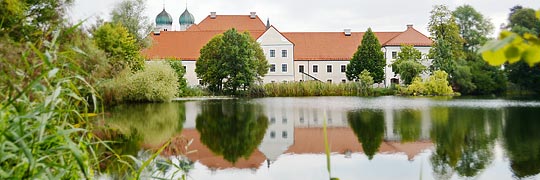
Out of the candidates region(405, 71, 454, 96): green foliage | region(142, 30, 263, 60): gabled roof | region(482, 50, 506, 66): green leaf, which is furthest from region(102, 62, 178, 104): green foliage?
region(482, 50, 506, 66): green leaf

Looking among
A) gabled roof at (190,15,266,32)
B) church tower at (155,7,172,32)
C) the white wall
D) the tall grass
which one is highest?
church tower at (155,7,172,32)

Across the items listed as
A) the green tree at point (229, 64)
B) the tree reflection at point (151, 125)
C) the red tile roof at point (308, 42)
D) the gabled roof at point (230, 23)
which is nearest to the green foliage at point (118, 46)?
the tree reflection at point (151, 125)

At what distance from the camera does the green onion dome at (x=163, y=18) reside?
182ft

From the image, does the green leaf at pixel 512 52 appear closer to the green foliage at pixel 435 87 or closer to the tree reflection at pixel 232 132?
the tree reflection at pixel 232 132

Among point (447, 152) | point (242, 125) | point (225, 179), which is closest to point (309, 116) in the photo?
point (242, 125)

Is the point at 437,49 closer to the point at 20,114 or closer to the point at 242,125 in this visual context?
the point at 242,125

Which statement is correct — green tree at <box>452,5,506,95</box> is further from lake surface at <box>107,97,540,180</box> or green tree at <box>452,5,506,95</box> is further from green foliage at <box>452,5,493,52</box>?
lake surface at <box>107,97,540,180</box>

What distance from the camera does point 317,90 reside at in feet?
110

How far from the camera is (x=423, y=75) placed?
122 feet

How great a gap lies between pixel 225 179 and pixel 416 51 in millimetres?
31533

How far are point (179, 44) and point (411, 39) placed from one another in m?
16.4

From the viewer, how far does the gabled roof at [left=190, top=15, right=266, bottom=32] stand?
48.8 metres

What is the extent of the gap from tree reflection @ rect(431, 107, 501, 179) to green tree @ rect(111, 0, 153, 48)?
18.8m

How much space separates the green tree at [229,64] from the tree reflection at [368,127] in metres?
15.1
